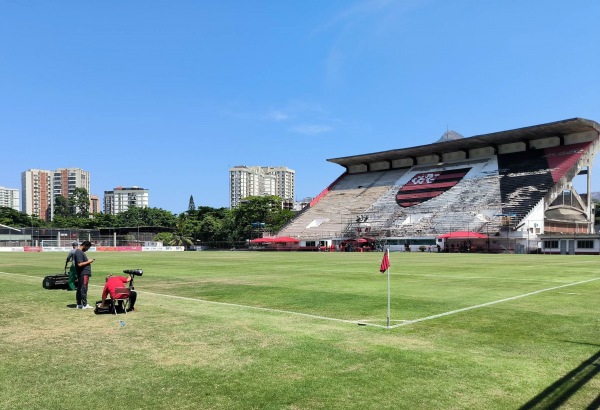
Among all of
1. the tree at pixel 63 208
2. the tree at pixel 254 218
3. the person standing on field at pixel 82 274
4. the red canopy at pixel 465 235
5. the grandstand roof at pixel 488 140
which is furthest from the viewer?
the tree at pixel 63 208

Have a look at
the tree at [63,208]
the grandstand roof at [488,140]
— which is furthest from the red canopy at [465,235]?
the tree at [63,208]

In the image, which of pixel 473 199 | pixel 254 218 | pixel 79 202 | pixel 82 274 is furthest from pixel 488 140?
pixel 79 202

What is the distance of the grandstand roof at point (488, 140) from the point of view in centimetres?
7862

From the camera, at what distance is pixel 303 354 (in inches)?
301

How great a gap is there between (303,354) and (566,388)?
12.4ft

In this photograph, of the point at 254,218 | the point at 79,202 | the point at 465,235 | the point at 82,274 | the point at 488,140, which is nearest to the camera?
the point at 82,274

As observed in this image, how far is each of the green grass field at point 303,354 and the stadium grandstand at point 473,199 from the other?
198ft

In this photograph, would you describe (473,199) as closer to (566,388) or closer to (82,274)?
(82,274)

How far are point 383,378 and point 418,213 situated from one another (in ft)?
269

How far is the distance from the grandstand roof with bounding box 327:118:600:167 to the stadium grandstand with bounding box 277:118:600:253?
0.57ft

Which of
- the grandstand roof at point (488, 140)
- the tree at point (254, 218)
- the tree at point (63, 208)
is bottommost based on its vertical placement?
the tree at point (254, 218)

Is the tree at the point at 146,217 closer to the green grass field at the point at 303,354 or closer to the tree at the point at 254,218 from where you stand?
the tree at the point at 254,218

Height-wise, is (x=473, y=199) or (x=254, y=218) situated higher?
(x=473, y=199)

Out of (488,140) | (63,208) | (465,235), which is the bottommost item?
(465,235)
